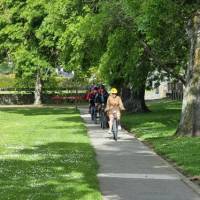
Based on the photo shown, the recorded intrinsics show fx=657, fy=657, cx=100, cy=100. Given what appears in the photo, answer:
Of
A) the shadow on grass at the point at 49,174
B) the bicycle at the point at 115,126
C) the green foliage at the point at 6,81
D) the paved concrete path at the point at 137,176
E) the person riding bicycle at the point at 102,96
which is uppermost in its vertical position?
the green foliage at the point at 6,81

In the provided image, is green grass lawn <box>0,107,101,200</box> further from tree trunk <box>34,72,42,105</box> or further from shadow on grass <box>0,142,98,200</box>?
tree trunk <box>34,72,42,105</box>

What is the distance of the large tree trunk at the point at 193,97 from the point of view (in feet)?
70.6

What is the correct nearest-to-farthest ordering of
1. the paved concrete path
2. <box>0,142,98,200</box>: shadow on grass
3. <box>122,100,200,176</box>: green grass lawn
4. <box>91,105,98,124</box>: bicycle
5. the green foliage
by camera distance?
<box>0,142,98,200</box>: shadow on grass → the paved concrete path → <box>122,100,200,176</box>: green grass lawn → <box>91,105,98,124</box>: bicycle → the green foliage

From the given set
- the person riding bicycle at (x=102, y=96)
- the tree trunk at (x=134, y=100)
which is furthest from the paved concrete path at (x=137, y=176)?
the tree trunk at (x=134, y=100)

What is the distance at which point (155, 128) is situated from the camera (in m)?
26.6

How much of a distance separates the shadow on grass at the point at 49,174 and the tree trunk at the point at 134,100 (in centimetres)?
2099

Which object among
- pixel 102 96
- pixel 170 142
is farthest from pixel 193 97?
pixel 102 96

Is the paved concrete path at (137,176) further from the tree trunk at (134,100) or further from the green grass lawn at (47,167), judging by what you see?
the tree trunk at (134,100)

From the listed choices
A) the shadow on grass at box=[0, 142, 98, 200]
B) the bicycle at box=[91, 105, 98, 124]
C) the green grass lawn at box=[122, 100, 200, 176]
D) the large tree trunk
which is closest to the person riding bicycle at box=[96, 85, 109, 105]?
the bicycle at box=[91, 105, 98, 124]

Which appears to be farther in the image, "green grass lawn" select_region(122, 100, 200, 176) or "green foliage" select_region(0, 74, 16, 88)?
"green foliage" select_region(0, 74, 16, 88)

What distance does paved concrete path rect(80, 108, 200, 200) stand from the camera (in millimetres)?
11018

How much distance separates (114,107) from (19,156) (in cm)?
643


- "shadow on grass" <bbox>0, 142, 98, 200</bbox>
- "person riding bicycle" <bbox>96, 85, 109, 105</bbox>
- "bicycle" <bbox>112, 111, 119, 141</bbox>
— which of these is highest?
"person riding bicycle" <bbox>96, 85, 109, 105</bbox>

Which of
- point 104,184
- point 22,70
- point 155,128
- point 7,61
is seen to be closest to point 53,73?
point 22,70
